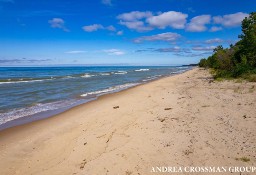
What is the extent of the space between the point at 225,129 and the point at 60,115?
780 centimetres

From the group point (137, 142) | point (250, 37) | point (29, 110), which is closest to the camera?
point (137, 142)

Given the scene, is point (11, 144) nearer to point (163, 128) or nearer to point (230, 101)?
point (163, 128)

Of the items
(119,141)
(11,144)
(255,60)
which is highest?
Answer: (255,60)

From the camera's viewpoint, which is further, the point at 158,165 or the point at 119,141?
the point at 119,141

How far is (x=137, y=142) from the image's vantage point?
19.7ft

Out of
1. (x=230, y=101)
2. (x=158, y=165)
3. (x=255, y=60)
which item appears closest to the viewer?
(x=158, y=165)

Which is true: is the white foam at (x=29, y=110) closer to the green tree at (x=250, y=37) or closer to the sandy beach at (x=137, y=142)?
the sandy beach at (x=137, y=142)

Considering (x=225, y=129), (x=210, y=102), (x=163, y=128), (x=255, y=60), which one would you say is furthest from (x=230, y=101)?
(x=255, y=60)

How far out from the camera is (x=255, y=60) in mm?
20875

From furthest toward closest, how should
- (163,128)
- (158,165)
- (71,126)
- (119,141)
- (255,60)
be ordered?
(255,60) < (71,126) < (163,128) < (119,141) < (158,165)

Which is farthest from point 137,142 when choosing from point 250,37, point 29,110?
point 250,37

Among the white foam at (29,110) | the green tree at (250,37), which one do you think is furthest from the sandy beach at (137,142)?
the green tree at (250,37)

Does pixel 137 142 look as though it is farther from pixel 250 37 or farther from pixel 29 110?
pixel 250 37

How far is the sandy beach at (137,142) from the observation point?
485 centimetres
